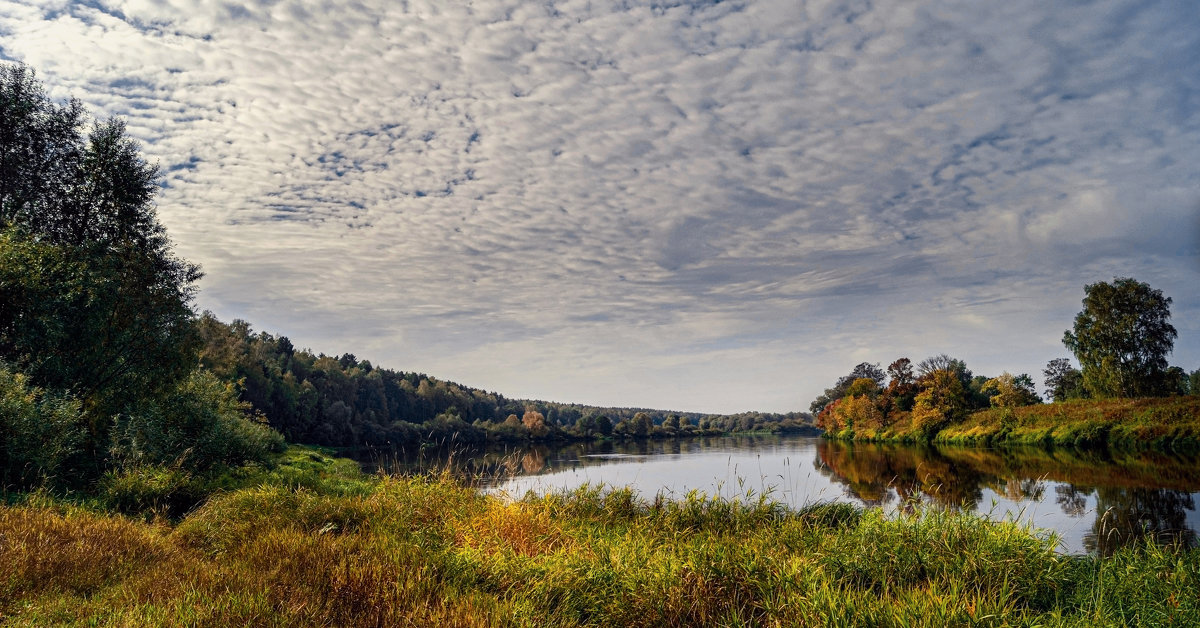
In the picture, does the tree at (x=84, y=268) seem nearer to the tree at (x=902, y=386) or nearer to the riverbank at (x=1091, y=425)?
the riverbank at (x=1091, y=425)

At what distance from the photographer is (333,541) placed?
25.2 ft

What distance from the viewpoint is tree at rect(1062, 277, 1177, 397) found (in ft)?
156

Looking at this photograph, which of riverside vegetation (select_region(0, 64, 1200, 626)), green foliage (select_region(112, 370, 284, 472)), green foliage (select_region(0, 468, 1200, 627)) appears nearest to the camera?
green foliage (select_region(0, 468, 1200, 627))

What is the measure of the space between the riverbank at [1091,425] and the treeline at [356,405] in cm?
4278

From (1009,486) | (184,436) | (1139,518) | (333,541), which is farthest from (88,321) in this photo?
(1009,486)

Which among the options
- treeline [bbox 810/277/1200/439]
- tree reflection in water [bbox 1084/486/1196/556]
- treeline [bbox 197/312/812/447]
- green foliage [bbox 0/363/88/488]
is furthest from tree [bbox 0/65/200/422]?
treeline [bbox 810/277/1200/439]

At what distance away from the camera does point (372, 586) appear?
19.4 ft

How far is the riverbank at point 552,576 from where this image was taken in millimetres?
5246

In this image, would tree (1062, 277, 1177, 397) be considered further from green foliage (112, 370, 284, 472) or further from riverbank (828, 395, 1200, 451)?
green foliage (112, 370, 284, 472)

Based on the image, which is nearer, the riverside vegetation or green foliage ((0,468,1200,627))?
green foliage ((0,468,1200,627))

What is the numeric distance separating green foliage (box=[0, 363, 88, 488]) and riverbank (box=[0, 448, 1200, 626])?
2.52 m

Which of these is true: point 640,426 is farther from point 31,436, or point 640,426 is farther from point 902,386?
point 31,436

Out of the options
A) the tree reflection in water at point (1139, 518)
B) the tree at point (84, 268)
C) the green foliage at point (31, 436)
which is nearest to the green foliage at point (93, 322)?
the tree at point (84, 268)

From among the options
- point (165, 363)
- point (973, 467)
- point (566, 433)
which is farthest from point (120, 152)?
point (566, 433)
